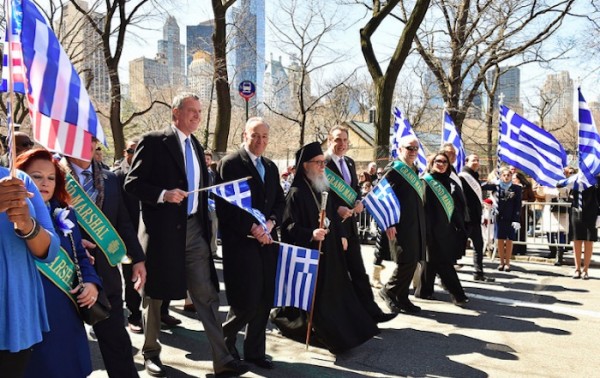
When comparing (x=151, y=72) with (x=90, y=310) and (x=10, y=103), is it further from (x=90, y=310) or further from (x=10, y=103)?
(x=10, y=103)

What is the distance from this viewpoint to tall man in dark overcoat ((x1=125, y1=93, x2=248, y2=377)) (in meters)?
4.37

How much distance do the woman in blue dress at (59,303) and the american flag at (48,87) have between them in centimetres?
25

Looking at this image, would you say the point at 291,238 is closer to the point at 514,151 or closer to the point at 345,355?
the point at 345,355

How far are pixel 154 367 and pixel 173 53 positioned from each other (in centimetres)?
4982

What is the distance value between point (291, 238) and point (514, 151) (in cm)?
515

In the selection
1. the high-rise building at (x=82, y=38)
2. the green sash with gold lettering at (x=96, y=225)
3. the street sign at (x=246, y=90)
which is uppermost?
the high-rise building at (x=82, y=38)

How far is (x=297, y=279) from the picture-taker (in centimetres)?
507

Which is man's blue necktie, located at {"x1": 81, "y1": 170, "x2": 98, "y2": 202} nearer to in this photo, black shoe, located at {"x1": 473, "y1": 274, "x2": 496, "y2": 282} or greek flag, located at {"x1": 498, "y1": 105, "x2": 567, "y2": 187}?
black shoe, located at {"x1": 473, "y1": 274, "x2": 496, "y2": 282}

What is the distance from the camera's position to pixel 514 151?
29.6 ft

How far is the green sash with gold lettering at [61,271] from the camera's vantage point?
2.86 m

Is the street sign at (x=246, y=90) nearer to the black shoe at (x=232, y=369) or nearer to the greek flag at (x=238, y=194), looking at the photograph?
the greek flag at (x=238, y=194)

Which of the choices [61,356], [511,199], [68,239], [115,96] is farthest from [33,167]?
[115,96]

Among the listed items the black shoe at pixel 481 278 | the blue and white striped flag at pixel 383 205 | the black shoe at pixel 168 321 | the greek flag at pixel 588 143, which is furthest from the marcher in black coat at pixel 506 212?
the black shoe at pixel 168 321

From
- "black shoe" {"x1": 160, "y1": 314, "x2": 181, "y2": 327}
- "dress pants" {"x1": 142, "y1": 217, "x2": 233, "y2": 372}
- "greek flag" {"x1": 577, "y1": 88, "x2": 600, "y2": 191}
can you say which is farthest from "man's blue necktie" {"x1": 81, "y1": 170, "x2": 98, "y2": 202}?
"greek flag" {"x1": 577, "y1": 88, "x2": 600, "y2": 191}
